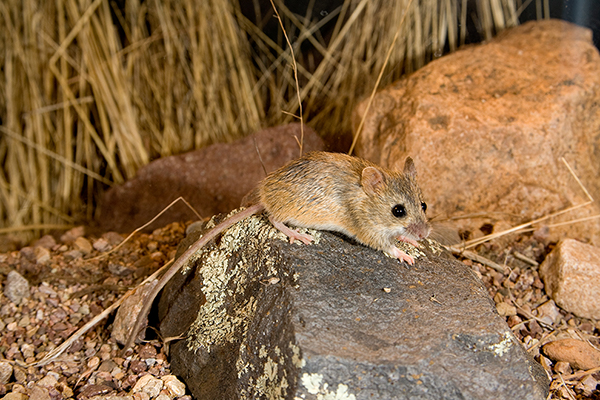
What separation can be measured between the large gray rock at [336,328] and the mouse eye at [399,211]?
0.24 m

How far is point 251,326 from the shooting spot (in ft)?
7.97

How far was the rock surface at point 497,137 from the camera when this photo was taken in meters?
3.86

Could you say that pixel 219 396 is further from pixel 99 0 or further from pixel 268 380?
pixel 99 0

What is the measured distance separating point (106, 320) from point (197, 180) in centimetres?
178

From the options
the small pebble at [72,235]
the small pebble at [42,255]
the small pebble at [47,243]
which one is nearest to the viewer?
the small pebble at [42,255]

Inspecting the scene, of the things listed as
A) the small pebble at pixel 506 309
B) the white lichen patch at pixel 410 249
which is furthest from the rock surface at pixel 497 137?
the white lichen patch at pixel 410 249

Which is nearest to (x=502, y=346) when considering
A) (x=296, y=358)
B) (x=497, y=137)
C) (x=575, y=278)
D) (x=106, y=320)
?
(x=296, y=358)

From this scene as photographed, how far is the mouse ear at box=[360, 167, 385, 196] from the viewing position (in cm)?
273

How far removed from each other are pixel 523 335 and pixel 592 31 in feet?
8.86

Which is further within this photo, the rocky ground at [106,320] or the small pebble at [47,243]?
the small pebble at [47,243]

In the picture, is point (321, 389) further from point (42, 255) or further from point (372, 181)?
point (42, 255)

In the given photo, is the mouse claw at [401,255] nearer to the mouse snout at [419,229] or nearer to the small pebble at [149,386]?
the mouse snout at [419,229]

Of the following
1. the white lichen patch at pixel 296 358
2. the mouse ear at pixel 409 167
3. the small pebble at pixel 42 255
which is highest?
the mouse ear at pixel 409 167

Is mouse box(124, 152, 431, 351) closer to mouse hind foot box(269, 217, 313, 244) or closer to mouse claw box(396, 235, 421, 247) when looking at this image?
→ mouse hind foot box(269, 217, 313, 244)
